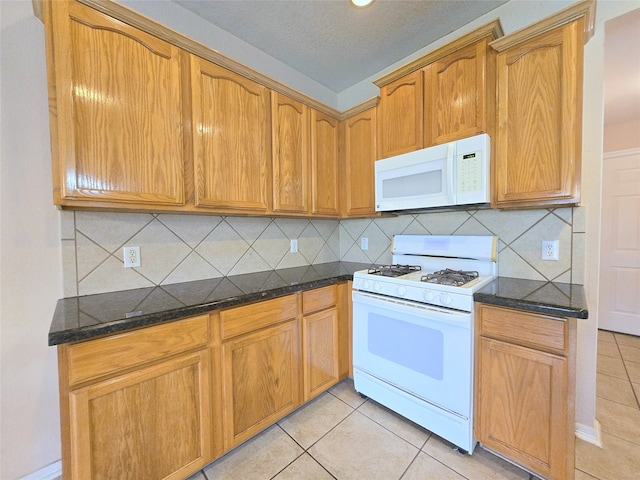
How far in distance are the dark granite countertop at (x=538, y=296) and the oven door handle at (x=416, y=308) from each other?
0.13 metres

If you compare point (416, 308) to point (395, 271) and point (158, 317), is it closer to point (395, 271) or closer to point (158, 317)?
point (395, 271)

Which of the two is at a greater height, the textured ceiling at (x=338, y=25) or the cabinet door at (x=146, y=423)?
the textured ceiling at (x=338, y=25)

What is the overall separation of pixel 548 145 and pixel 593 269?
78 cm

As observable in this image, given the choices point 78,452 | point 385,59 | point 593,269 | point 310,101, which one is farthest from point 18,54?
point 593,269

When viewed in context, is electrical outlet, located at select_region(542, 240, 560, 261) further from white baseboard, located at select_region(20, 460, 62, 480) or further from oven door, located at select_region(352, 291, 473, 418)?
white baseboard, located at select_region(20, 460, 62, 480)

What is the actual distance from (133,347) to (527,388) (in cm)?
178

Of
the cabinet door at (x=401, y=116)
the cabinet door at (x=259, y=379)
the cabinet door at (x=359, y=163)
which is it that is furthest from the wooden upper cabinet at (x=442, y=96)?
the cabinet door at (x=259, y=379)

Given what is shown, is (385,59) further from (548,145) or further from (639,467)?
(639,467)

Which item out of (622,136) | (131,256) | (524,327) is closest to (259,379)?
(131,256)

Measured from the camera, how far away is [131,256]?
1.51 metres

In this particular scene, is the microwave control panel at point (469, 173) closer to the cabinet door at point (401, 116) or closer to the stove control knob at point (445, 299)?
the cabinet door at point (401, 116)

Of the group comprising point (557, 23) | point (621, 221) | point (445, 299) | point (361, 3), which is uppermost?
point (361, 3)

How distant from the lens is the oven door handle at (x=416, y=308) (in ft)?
4.43

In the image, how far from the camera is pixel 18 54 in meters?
1.24
